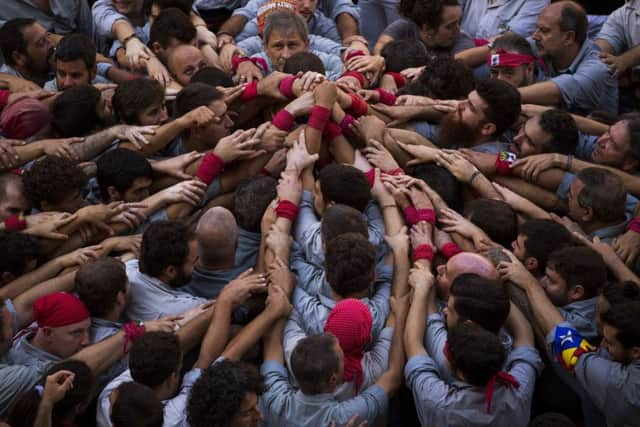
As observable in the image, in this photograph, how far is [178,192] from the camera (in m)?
5.41

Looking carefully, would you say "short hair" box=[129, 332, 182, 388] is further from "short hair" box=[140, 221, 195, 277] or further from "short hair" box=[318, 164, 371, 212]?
"short hair" box=[318, 164, 371, 212]

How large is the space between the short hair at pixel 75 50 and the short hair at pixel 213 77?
0.73 m

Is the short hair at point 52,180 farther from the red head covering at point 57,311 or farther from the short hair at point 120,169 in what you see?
the red head covering at point 57,311

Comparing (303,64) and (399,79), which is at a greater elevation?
(303,64)

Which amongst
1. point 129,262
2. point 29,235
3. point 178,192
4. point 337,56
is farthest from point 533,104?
point 29,235

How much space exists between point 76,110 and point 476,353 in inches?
121

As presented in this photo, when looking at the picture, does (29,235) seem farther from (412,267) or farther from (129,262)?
(412,267)

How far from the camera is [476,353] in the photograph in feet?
13.3

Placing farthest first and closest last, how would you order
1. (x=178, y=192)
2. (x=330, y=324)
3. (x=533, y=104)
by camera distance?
(x=533, y=104), (x=178, y=192), (x=330, y=324)

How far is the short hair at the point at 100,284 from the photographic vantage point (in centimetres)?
457

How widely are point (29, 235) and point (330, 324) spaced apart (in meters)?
1.73

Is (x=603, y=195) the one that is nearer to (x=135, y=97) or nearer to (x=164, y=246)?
(x=164, y=246)

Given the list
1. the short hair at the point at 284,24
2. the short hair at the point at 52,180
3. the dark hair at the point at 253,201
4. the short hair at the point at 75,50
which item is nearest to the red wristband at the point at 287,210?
the dark hair at the point at 253,201

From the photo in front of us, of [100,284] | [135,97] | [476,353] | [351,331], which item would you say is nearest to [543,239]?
[476,353]
